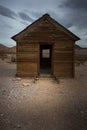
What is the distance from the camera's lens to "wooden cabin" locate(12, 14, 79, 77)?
14.8 metres

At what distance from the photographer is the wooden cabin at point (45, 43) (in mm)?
14766

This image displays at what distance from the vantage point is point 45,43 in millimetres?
14828

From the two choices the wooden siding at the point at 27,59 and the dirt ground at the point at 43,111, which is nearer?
the dirt ground at the point at 43,111

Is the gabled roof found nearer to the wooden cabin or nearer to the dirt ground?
the wooden cabin

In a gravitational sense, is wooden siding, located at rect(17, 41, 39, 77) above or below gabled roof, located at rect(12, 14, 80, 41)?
below

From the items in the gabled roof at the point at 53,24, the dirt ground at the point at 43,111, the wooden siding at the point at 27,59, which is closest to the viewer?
the dirt ground at the point at 43,111

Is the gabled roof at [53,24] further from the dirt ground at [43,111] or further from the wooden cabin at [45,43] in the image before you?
the dirt ground at [43,111]

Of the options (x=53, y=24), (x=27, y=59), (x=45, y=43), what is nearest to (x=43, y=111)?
(x=27, y=59)

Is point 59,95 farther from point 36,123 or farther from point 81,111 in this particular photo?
point 36,123

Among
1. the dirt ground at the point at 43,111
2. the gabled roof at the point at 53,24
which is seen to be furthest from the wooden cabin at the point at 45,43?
the dirt ground at the point at 43,111

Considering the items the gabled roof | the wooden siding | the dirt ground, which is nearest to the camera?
the dirt ground

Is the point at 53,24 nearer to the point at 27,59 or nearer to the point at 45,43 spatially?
the point at 45,43

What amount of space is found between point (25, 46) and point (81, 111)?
9465 mm

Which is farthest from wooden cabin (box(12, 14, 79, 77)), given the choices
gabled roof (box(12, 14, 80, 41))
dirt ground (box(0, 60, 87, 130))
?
dirt ground (box(0, 60, 87, 130))
